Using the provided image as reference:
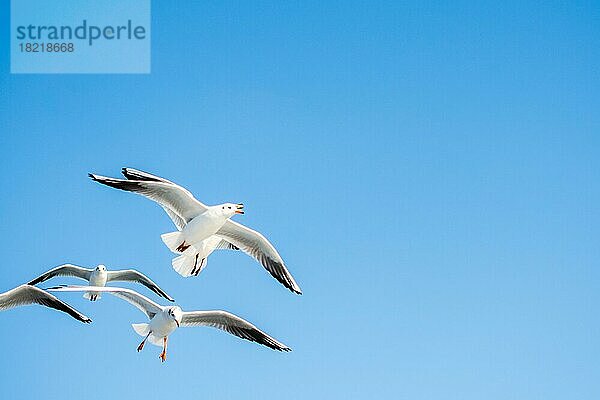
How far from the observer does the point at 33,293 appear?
16.5 metres

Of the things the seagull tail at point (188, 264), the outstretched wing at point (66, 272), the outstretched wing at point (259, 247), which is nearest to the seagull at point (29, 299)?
the outstretched wing at point (66, 272)

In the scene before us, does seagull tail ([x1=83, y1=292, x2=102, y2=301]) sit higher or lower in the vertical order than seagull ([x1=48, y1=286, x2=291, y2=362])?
higher

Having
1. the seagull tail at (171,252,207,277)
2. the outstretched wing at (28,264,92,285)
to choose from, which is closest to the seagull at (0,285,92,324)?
the outstretched wing at (28,264,92,285)

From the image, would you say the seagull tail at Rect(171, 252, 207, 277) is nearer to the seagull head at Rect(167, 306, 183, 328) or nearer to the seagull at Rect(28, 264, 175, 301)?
the seagull head at Rect(167, 306, 183, 328)

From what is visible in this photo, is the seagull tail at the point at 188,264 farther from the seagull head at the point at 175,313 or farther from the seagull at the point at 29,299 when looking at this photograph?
the seagull at the point at 29,299

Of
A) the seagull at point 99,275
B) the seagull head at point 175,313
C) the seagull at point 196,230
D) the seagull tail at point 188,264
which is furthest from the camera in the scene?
the seagull at point 99,275

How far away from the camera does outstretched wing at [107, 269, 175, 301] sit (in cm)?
1836

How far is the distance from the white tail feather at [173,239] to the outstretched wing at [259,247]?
2.29 ft

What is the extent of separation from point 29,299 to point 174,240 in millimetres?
3839

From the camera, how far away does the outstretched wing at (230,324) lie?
14258mm

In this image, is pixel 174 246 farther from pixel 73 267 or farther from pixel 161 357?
pixel 73 267

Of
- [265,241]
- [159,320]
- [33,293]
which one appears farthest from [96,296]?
[265,241]

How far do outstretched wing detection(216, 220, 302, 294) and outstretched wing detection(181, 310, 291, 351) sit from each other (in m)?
0.75

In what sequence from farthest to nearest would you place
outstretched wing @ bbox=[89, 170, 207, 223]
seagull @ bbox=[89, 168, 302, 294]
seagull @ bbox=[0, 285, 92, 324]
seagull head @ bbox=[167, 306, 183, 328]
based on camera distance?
seagull @ bbox=[0, 285, 92, 324], seagull head @ bbox=[167, 306, 183, 328], seagull @ bbox=[89, 168, 302, 294], outstretched wing @ bbox=[89, 170, 207, 223]
